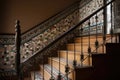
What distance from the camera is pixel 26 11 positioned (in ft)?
18.9

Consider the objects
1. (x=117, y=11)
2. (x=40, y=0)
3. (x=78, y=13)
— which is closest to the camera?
(x=117, y=11)

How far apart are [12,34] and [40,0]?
1425mm

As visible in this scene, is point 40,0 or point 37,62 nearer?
point 37,62

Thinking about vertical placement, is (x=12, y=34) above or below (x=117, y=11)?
below

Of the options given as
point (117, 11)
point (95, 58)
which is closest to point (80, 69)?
point (95, 58)

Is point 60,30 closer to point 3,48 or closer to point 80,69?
point 3,48

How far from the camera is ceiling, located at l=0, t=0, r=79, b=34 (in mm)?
5504

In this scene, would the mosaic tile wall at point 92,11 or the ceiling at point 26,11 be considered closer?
the mosaic tile wall at point 92,11

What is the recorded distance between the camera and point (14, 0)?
5.62 metres

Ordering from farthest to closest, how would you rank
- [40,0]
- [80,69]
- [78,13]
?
[78,13], [40,0], [80,69]

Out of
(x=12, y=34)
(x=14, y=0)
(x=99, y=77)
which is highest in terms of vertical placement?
(x=14, y=0)

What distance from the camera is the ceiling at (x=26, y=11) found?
5.50 metres

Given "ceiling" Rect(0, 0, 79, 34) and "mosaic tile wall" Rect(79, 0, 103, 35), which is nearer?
"mosaic tile wall" Rect(79, 0, 103, 35)

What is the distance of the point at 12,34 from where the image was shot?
5.56 meters
